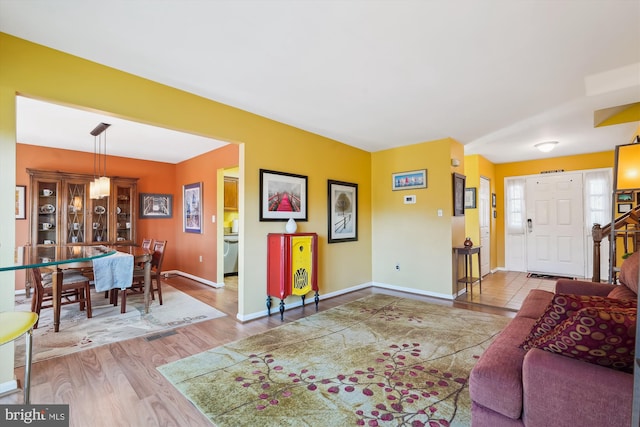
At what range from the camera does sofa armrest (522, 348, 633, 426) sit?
1020mm

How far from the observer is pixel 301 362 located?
238 cm

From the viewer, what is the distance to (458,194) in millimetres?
4539

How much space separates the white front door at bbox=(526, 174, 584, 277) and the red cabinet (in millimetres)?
5376

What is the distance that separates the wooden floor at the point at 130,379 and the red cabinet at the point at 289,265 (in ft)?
1.12

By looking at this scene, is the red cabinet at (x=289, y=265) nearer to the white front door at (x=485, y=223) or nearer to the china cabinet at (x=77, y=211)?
the china cabinet at (x=77, y=211)

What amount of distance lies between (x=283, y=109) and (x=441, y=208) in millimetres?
2770

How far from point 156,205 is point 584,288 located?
266 inches

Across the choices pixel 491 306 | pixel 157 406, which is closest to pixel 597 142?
pixel 491 306

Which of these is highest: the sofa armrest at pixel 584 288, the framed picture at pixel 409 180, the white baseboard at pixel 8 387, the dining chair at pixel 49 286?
the framed picture at pixel 409 180

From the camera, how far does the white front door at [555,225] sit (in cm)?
580

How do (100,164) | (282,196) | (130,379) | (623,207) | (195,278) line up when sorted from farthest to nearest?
(195,278)
(100,164)
(623,207)
(282,196)
(130,379)

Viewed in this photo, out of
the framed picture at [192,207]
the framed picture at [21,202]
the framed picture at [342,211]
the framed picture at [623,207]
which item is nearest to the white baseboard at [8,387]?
the framed picture at [342,211]

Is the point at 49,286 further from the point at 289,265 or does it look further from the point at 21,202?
the point at 289,265

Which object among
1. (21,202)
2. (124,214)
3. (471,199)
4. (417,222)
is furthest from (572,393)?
(21,202)
